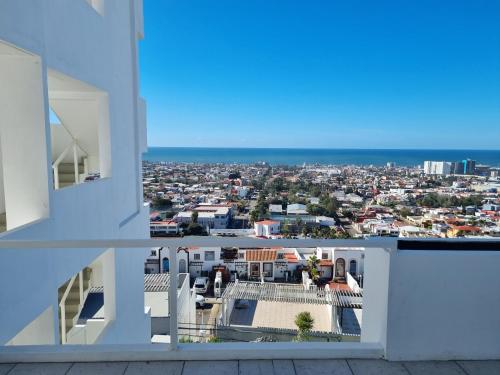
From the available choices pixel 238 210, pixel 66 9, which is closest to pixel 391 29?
pixel 238 210

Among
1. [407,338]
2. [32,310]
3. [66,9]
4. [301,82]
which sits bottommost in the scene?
[32,310]

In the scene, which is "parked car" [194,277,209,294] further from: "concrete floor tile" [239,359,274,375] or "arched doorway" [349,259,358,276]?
"concrete floor tile" [239,359,274,375]

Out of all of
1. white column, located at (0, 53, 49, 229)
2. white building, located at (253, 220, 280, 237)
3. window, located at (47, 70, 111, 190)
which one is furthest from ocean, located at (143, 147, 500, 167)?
white column, located at (0, 53, 49, 229)

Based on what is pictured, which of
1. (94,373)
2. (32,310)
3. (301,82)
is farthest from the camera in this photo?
(301,82)

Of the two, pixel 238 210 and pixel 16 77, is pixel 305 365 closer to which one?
pixel 16 77

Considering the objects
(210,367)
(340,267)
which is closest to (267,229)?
(340,267)

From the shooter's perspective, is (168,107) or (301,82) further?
(301,82)

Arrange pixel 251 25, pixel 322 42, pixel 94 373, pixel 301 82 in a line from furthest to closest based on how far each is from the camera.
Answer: pixel 301 82, pixel 322 42, pixel 251 25, pixel 94 373

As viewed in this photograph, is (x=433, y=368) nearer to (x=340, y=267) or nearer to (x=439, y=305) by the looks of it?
(x=439, y=305)
